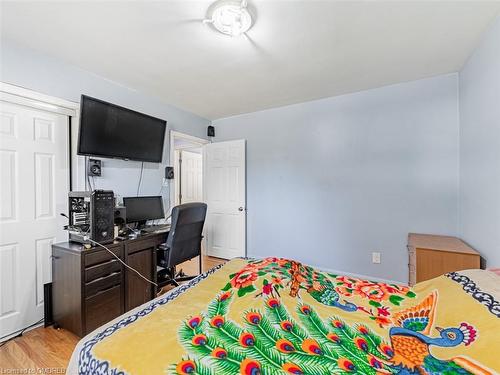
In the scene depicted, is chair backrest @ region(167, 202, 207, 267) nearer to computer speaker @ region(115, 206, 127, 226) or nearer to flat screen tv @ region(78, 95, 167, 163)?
computer speaker @ region(115, 206, 127, 226)

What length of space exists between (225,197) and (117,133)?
1911 mm

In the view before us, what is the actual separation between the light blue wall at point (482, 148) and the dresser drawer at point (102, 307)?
3.02 meters

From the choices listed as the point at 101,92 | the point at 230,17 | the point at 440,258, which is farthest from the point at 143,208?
the point at 440,258

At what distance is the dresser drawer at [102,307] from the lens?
1826 millimetres

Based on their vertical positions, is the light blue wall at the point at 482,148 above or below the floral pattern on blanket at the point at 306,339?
above

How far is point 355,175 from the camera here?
2.90 m

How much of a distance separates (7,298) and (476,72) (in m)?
4.40

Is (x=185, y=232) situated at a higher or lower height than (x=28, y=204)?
lower

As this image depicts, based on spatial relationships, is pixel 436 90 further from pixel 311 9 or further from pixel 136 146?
pixel 136 146

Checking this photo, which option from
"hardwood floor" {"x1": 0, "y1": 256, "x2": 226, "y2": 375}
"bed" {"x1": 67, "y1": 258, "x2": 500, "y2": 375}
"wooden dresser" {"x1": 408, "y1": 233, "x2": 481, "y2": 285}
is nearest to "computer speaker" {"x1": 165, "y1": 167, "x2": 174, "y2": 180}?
"hardwood floor" {"x1": 0, "y1": 256, "x2": 226, "y2": 375}

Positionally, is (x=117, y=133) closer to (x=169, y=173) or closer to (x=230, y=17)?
(x=169, y=173)

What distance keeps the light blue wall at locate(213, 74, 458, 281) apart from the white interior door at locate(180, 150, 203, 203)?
2165 mm

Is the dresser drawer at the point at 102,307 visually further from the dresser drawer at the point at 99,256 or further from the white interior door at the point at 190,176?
the white interior door at the point at 190,176

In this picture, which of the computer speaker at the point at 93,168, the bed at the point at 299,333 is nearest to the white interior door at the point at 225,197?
the computer speaker at the point at 93,168
